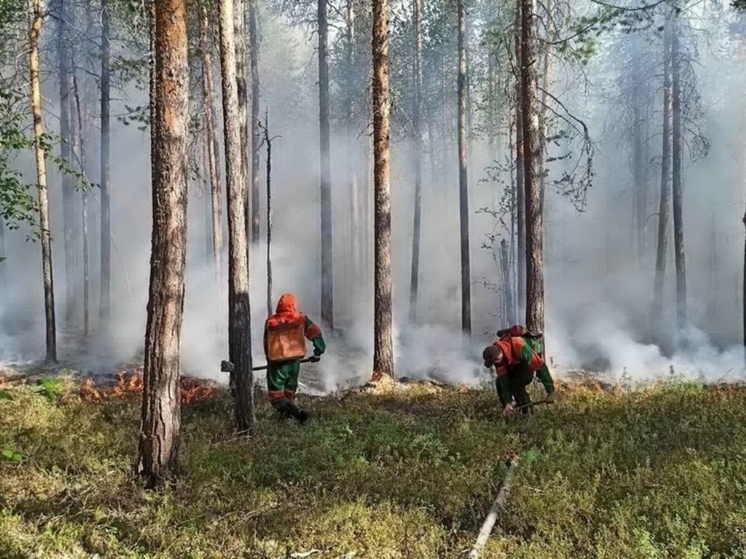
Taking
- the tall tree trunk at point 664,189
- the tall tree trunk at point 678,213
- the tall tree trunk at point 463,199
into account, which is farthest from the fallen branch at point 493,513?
the tall tree trunk at point 664,189

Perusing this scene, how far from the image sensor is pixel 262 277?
80.8 ft

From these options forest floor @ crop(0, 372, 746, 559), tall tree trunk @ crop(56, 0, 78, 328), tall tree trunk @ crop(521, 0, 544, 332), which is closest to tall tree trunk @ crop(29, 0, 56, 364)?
forest floor @ crop(0, 372, 746, 559)

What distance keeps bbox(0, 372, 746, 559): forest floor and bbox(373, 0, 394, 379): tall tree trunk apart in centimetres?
276

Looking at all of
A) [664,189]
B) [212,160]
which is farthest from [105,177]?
[664,189]

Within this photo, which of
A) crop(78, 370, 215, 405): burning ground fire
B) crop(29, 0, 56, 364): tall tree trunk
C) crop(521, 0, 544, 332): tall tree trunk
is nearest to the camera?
crop(78, 370, 215, 405): burning ground fire

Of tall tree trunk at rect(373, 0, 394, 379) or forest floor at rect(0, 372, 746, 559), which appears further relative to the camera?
tall tree trunk at rect(373, 0, 394, 379)

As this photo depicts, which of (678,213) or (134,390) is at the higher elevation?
(678,213)

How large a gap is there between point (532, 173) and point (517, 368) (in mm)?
3891

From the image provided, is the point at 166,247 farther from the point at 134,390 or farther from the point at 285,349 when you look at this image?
the point at 134,390

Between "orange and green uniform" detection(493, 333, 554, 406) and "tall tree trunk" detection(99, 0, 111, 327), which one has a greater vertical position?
"tall tree trunk" detection(99, 0, 111, 327)

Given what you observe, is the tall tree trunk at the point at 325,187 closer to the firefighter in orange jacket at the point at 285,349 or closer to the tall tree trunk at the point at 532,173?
the tall tree trunk at the point at 532,173

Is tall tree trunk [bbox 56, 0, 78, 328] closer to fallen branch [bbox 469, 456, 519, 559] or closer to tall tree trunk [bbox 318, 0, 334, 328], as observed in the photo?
tall tree trunk [bbox 318, 0, 334, 328]

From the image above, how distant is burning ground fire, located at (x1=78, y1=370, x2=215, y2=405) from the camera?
964cm

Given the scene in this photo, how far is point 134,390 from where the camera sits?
10664 millimetres
